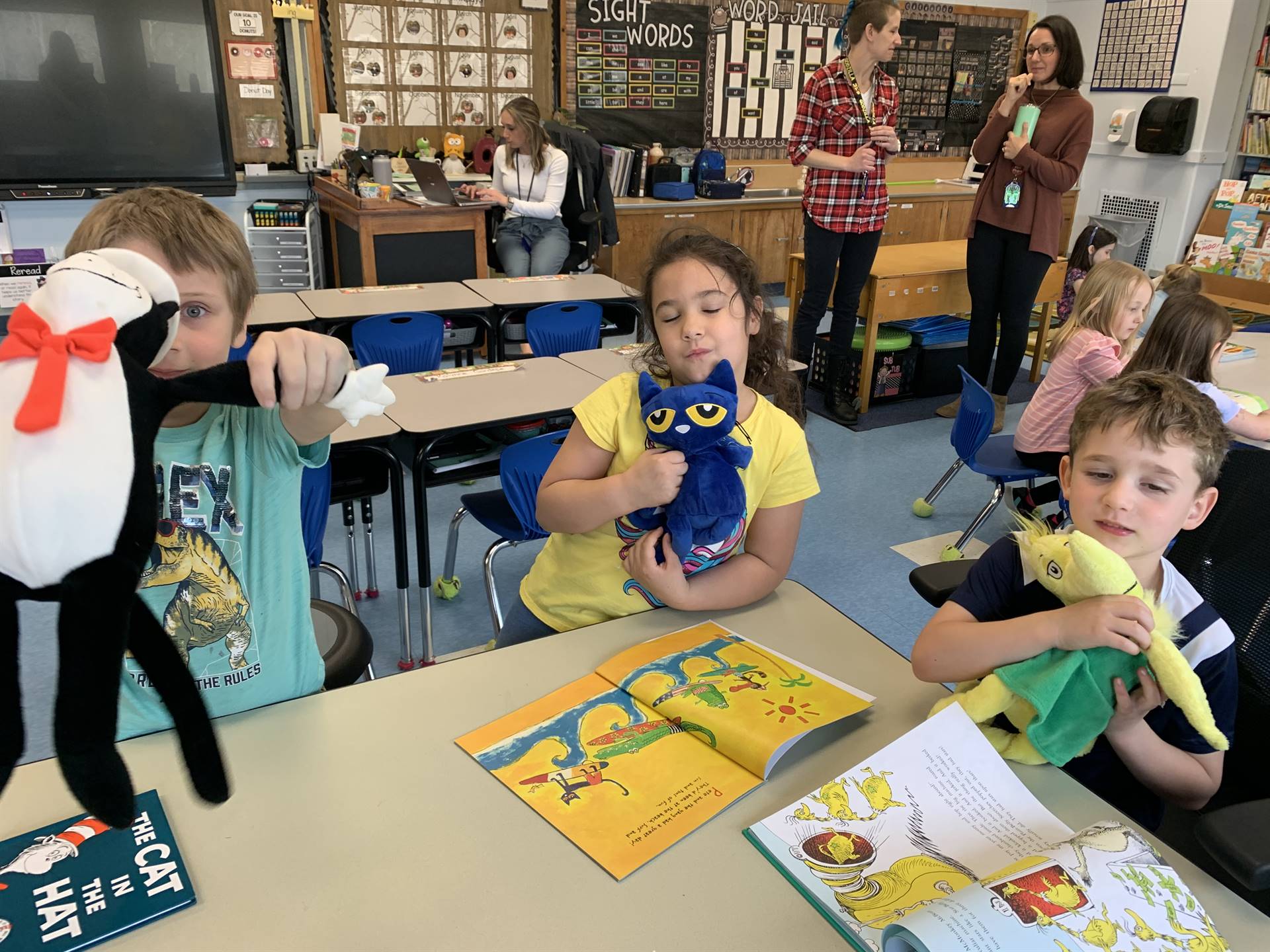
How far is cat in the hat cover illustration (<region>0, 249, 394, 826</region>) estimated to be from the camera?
55 centimetres

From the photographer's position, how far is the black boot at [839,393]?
14.3ft

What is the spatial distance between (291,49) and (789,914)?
18.7 feet

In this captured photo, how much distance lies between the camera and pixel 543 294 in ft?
11.8

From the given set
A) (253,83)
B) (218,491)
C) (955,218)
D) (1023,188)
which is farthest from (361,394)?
(955,218)

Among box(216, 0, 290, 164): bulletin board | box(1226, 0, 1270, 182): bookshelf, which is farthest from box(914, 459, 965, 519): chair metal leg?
box(1226, 0, 1270, 182): bookshelf

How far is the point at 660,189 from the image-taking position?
19.8 feet

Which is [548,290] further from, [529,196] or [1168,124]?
[1168,124]

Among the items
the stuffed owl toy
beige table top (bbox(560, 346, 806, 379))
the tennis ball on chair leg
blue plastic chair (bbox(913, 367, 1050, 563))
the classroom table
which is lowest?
the tennis ball on chair leg

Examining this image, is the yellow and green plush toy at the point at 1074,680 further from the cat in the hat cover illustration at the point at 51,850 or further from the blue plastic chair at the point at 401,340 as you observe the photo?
the blue plastic chair at the point at 401,340

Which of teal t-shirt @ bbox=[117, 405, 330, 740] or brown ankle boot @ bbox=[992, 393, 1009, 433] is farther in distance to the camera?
brown ankle boot @ bbox=[992, 393, 1009, 433]

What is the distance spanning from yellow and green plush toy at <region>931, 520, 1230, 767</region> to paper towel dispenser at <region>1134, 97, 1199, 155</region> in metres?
6.97

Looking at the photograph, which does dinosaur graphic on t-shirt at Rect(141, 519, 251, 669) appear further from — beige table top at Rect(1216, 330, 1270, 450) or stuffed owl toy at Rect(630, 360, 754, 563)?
beige table top at Rect(1216, 330, 1270, 450)


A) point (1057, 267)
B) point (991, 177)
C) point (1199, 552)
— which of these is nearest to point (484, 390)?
point (1199, 552)

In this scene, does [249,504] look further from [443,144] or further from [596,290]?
[443,144]
